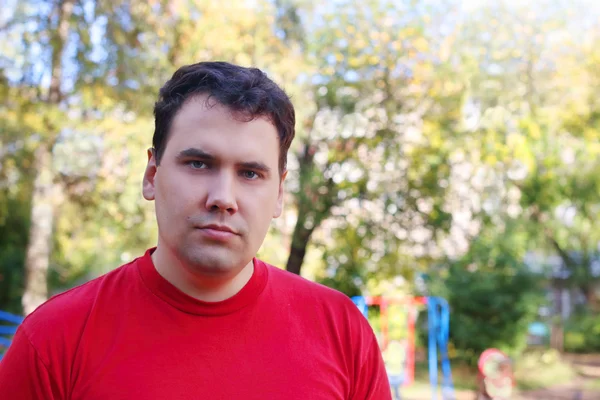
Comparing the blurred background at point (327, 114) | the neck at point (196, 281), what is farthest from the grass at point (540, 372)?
the neck at point (196, 281)

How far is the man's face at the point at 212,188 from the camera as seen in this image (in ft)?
4.43

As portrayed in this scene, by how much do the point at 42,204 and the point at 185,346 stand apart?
28.1 ft

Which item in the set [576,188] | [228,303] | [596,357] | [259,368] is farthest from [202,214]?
[596,357]

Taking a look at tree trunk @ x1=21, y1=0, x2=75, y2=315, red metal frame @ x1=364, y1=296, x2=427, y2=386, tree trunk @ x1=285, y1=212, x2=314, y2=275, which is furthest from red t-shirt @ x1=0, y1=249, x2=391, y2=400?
red metal frame @ x1=364, y1=296, x2=427, y2=386

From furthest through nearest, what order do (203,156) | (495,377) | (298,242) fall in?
(298,242) < (495,377) < (203,156)

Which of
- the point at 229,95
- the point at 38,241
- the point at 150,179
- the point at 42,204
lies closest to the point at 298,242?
the point at 42,204

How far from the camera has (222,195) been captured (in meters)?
1.34

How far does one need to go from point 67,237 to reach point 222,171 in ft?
42.7

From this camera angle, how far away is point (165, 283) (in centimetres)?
142

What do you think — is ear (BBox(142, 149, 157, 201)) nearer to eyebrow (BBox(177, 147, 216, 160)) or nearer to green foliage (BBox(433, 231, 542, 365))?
eyebrow (BBox(177, 147, 216, 160))

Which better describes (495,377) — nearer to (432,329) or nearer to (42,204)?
(432,329)

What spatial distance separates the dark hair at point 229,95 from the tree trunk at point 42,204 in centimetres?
690

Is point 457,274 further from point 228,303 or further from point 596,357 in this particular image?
point 228,303

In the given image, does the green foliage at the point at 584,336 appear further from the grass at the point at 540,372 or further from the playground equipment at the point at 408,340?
the playground equipment at the point at 408,340
